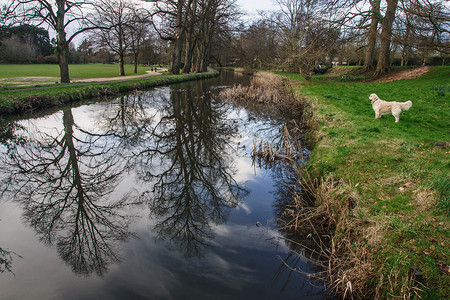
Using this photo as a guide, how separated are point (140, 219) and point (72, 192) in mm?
1880

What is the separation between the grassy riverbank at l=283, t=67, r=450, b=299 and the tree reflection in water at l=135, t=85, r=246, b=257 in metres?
1.94

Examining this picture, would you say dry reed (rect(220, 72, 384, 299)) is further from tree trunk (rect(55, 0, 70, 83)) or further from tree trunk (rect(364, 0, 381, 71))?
tree trunk (rect(55, 0, 70, 83))

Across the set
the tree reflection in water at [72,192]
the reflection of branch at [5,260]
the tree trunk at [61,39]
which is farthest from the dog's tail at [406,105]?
the tree trunk at [61,39]

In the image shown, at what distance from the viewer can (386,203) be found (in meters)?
3.99

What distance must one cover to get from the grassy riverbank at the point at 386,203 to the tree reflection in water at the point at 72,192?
328 cm

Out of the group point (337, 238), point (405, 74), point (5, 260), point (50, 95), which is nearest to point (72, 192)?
point (5, 260)

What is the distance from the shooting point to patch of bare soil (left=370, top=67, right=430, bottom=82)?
18.0m

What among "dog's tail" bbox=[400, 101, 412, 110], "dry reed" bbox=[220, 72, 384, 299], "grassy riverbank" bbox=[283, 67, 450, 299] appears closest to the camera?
"grassy riverbank" bbox=[283, 67, 450, 299]

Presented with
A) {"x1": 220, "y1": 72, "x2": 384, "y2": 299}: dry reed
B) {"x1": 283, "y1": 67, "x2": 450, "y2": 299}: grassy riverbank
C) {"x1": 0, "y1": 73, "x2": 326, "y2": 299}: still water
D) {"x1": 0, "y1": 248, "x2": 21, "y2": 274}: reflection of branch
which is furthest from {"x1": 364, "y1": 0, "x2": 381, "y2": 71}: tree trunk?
{"x1": 0, "y1": 248, "x2": 21, "y2": 274}: reflection of branch

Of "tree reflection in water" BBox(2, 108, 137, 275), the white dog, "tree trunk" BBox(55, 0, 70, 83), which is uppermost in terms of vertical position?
"tree trunk" BBox(55, 0, 70, 83)

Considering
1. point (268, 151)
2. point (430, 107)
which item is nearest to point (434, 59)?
point (430, 107)

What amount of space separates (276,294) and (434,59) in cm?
3541

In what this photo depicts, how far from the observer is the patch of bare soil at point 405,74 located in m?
18.0

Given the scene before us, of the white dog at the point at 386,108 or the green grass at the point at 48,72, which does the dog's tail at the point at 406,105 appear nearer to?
the white dog at the point at 386,108
